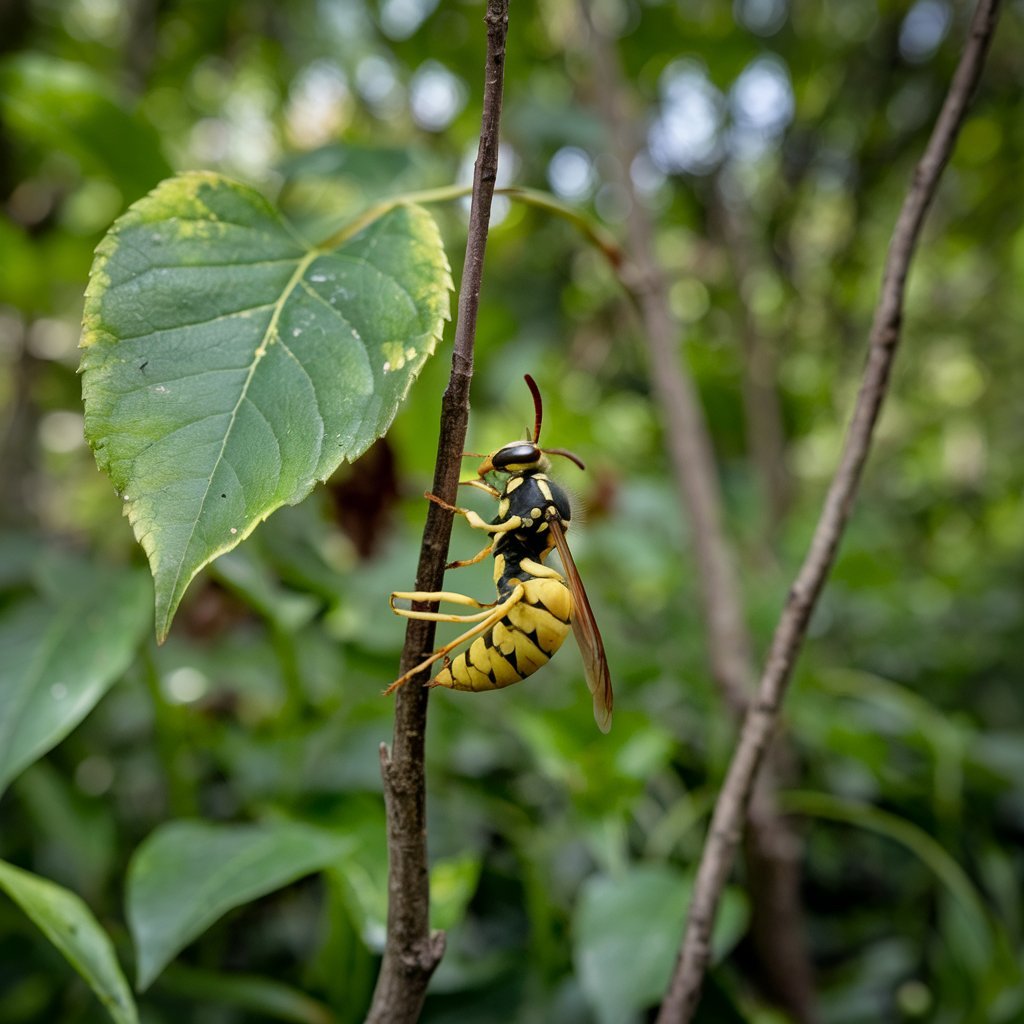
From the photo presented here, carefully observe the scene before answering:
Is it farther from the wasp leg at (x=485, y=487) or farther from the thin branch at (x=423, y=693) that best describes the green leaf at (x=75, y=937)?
the wasp leg at (x=485, y=487)

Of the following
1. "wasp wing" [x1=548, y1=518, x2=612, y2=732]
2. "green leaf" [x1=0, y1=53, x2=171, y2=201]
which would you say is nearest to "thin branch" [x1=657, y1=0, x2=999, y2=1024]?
"wasp wing" [x1=548, y1=518, x2=612, y2=732]

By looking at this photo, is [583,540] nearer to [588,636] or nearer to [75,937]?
[588,636]

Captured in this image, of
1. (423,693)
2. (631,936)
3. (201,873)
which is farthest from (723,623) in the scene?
(423,693)

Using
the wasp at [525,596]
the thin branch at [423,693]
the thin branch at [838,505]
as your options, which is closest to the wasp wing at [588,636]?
the wasp at [525,596]

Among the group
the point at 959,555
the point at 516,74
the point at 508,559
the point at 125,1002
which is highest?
the point at 516,74

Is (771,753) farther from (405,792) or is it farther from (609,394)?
(609,394)

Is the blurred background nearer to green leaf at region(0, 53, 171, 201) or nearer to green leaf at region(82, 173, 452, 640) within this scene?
green leaf at region(0, 53, 171, 201)

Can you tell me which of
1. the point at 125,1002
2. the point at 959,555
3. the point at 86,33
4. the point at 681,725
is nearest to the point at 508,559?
the point at 125,1002
